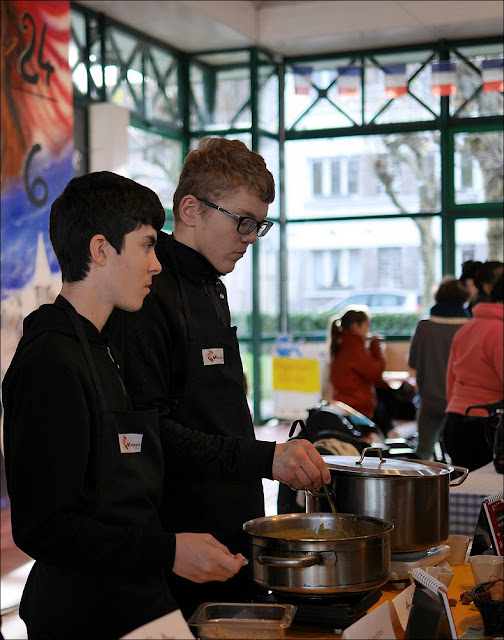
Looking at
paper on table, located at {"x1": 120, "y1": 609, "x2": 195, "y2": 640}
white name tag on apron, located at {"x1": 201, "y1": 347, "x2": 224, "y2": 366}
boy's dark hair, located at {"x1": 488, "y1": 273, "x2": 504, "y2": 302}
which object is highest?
boy's dark hair, located at {"x1": 488, "y1": 273, "x2": 504, "y2": 302}

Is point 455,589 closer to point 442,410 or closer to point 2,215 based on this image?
point 2,215

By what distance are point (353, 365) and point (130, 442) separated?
4.90 m

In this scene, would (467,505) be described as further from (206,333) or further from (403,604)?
(403,604)

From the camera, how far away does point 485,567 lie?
2076 mm

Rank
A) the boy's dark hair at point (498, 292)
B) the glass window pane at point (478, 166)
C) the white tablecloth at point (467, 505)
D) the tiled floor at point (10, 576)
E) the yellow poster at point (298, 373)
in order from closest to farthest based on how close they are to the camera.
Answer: the white tablecloth at point (467, 505) < the boy's dark hair at point (498, 292) < the tiled floor at point (10, 576) < the yellow poster at point (298, 373) < the glass window pane at point (478, 166)

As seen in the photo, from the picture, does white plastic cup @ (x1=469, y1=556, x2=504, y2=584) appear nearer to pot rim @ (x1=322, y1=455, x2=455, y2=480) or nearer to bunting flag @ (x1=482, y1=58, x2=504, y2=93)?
pot rim @ (x1=322, y1=455, x2=455, y2=480)

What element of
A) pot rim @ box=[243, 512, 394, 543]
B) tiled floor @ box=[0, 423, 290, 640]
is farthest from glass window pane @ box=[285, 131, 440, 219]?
pot rim @ box=[243, 512, 394, 543]

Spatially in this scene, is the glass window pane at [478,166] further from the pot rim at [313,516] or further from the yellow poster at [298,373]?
the pot rim at [313,516]

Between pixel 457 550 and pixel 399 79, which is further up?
pixel 399 79

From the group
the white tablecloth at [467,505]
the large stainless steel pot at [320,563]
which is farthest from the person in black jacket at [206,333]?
the white tablecloth at [467,505]

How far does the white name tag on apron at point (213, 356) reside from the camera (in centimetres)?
227

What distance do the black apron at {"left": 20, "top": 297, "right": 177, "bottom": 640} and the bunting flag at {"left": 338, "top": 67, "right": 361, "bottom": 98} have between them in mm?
8383

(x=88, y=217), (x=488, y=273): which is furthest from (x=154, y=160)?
(x=88, y=217)

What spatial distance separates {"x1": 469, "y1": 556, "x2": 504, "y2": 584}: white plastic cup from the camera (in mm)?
2057
